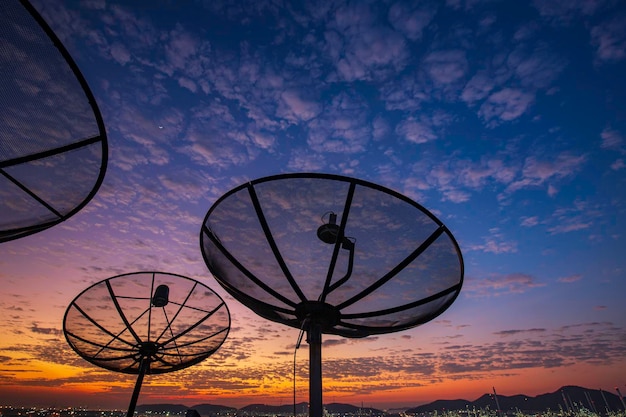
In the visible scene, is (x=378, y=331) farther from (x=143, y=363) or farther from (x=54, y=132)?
(x=143, y=363)

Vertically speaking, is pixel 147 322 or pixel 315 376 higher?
pixel 147 322

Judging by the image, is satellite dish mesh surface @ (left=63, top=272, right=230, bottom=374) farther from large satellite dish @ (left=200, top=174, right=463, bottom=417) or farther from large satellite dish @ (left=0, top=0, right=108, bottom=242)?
large satellite dish @ (left=0, top=0, right=108, bottom=242)

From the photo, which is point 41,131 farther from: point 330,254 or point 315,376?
point 315,376

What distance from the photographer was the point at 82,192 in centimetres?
569

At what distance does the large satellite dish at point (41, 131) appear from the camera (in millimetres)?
4227

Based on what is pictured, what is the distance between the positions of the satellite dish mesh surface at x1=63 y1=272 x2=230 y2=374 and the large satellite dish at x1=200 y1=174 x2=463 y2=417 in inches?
236

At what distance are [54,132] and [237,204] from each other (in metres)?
3.18

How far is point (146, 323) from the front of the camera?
12250mm

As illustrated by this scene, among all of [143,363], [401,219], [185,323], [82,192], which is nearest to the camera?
Result: [82,192]

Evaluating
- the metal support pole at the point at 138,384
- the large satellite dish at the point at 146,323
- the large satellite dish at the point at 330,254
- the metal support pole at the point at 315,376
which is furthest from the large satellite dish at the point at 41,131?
the metal support pole at the point at 138,384

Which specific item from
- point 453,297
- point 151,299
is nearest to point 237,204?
point 453,297

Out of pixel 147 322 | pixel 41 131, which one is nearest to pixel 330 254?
pixel 41 131

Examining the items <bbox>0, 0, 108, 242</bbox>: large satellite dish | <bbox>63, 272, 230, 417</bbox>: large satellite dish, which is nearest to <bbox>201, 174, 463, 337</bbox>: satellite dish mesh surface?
<bbox>0, 0, 108, 242</bbox>: large satellite dish

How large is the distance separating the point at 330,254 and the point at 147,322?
898 centimetres
